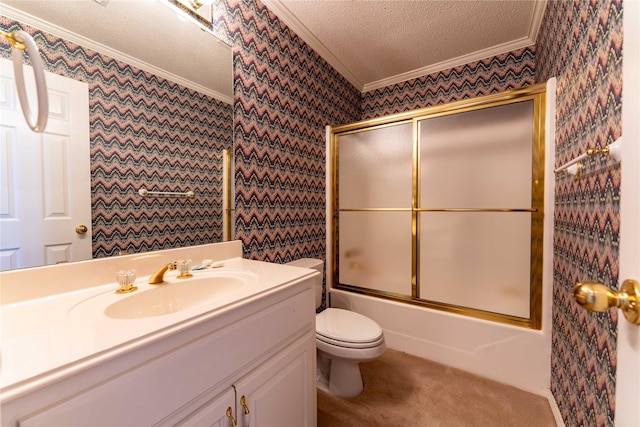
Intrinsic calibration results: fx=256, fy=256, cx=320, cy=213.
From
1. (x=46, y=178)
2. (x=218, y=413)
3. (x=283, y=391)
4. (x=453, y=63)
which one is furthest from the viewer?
(x=453, y=63)

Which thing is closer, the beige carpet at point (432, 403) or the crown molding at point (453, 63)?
the beige carpet at point (432, 403)

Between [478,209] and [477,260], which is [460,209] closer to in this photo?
[478,209]

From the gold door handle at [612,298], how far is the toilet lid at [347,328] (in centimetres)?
116

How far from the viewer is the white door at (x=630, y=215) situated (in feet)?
1.21

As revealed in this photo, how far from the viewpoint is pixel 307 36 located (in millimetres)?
1955

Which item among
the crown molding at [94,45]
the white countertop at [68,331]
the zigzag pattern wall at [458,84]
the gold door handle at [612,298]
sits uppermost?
the zigzag pattern wall at [458,84]

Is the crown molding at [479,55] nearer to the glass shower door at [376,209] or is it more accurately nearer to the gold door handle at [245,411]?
the glass shower door at [376,209]

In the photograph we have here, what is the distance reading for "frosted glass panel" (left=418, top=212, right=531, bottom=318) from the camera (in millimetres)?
1590

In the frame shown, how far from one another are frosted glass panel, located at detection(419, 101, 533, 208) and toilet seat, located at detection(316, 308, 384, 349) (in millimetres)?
966

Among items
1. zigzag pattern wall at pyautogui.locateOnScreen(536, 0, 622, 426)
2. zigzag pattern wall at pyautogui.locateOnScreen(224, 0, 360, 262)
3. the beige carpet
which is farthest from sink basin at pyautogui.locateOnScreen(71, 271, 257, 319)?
zigzag pattern wall at pyautogui.locateOnScreen(536, 0, 622, 426)

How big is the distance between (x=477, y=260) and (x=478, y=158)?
27.1 inches

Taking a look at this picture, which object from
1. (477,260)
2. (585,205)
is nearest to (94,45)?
(585,205)

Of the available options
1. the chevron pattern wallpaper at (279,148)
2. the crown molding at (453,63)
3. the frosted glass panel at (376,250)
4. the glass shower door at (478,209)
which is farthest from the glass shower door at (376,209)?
the crown molding at (453,63)

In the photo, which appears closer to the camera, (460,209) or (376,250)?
(460,209)
